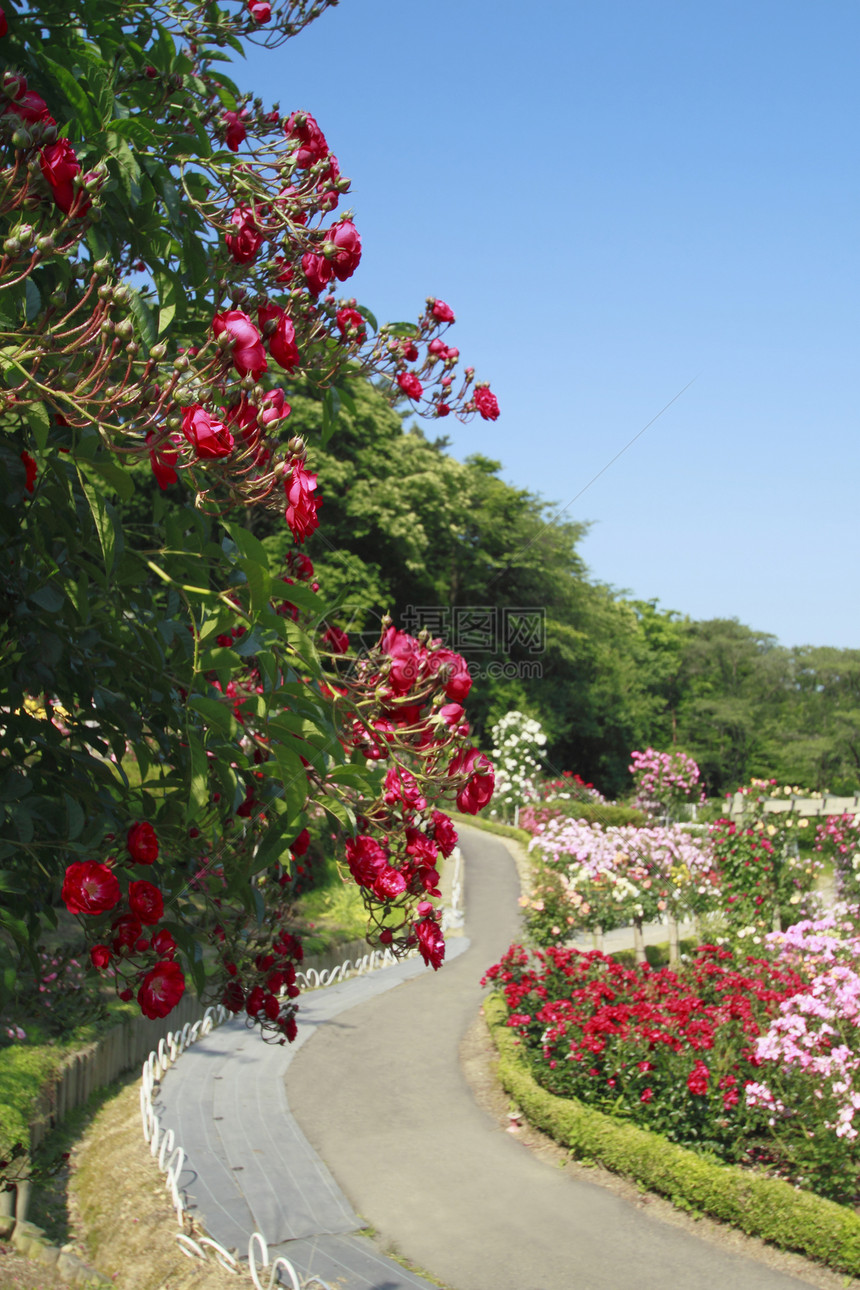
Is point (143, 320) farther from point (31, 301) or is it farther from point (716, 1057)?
point (716, 1057)

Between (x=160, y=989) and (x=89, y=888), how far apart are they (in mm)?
357

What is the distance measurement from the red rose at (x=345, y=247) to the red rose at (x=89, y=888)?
1.37 meters

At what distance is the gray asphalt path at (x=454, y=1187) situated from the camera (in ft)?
18.5

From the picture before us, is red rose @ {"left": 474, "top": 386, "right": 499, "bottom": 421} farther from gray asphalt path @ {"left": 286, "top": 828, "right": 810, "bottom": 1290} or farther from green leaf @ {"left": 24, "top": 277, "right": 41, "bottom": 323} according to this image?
gray asphalt path @ {"left": 286, "top": 828, "right": 810, "bottom": 1290}

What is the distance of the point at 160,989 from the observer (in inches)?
79.0

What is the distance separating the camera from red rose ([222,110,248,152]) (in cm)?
270

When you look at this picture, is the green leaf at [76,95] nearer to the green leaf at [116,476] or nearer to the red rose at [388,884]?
the green leaf at [116,476]

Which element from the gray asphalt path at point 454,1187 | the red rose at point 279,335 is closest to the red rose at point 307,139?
the red rose at point 279,335

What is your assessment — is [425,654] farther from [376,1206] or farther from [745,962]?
[745,962]

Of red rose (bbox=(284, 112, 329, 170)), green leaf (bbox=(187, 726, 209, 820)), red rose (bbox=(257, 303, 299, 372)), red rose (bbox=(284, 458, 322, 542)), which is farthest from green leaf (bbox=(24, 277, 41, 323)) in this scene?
red rose (bbox=(284, 112, 329, 170))

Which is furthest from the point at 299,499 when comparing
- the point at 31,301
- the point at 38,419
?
the point at 31,301

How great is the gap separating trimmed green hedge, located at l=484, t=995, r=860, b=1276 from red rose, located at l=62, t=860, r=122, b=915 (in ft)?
18.9

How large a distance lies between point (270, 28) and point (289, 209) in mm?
1060

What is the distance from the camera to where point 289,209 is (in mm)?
2354
